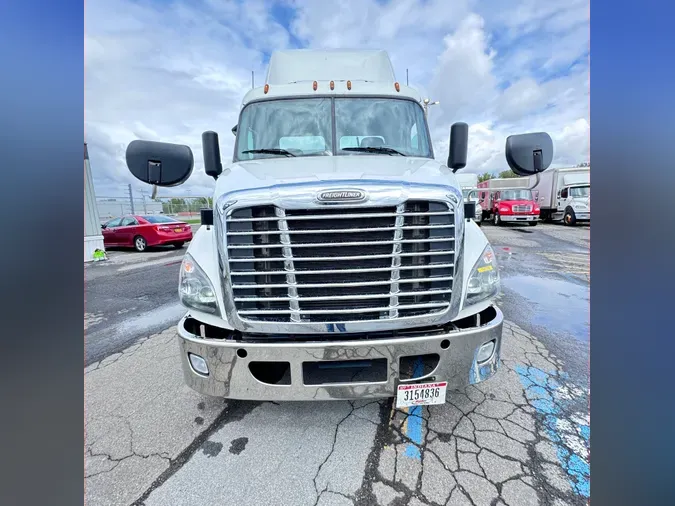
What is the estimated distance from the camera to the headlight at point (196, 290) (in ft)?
6.73

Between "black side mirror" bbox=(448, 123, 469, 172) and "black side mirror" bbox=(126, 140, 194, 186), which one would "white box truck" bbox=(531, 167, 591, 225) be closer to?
"black side mirror" bbox=(448, 123, 469, 172)

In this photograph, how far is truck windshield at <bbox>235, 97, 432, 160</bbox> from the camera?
2979mm

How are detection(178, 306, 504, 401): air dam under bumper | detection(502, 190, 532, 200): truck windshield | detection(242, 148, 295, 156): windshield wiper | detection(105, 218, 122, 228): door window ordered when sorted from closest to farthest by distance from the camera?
detection(178, 306, 504, 401): air dam under bumper < detection(242, 148, 295, 156): windshield wiper < detection(105, 218, 122, 228): door window < detection(502, 190, 532, 200): truck windshield

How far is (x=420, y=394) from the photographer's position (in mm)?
Result: 1957

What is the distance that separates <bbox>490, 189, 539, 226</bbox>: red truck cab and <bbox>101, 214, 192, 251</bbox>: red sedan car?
17763 mm

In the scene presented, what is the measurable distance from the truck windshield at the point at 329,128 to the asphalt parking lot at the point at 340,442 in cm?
235

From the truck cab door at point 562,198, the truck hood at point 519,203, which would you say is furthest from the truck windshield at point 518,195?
the truck cab door at point 562,198

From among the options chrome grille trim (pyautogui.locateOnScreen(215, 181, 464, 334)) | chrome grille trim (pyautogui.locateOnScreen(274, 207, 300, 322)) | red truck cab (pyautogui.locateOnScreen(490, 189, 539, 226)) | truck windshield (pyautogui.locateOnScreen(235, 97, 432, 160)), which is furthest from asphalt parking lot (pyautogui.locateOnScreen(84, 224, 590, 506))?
red truck cab (pyautogui.locateOnScreen(490, 189, 539, 226))
